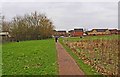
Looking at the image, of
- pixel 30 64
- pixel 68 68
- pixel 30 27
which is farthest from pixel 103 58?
pixel 30 27

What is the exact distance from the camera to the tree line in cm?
8193

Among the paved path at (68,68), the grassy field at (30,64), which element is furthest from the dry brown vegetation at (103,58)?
the grassy field at (30,64)

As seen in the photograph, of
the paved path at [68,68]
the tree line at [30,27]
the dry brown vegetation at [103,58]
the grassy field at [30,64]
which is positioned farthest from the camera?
the tree line at [30,27]

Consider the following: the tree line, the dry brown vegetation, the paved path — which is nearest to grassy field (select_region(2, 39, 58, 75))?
the paved path

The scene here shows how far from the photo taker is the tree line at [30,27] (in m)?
81.9

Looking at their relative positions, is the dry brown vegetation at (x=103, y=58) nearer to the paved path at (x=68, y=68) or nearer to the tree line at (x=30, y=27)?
the paved path at (x=68, y=68)

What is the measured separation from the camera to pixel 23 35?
82.2 m

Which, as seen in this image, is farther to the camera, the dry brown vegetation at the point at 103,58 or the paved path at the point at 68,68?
the dry brown vegetation at the point at 103,58

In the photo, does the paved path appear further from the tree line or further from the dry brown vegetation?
the tree line

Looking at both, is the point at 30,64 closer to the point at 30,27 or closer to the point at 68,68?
the point at 68,68

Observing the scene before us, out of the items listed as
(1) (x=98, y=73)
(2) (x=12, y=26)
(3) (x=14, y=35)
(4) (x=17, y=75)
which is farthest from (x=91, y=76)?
(2) (x=12, y=26)

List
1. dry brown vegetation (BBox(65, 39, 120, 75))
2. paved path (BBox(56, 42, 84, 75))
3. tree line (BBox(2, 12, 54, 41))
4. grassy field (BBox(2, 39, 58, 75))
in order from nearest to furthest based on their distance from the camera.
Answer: paved path (BBox(56, 42, 84, 75)), grassy field (BBox(2, 39, 58, 75)), dry brown vegetation (BBox(65, 39, 120, 75)), tree line (BBox(2, 12, 54, 41))

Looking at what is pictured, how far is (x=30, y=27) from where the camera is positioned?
87375 mm

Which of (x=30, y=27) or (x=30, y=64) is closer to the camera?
(x=30, y=64)
